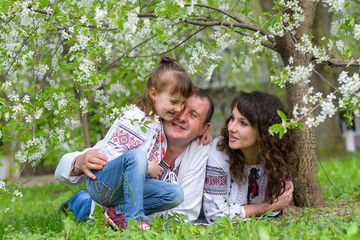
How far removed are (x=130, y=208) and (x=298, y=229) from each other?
1063 mm

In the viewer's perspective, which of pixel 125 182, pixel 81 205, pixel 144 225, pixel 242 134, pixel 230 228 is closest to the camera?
pixel 230 228

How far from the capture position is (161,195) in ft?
10.2

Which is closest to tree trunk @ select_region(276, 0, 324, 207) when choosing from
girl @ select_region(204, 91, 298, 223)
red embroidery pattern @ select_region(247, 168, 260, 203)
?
girl @ select_region(204, 91, 298, 223)

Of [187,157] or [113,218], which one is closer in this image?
[113,218]

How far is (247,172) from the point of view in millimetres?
3486

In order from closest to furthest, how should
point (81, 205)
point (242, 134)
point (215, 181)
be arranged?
1. point (242, 134)
2. point (215, 181)
3. point (81, 205)

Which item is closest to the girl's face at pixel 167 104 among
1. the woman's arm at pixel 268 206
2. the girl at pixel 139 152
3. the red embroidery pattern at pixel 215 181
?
the girl at pixel 139 152

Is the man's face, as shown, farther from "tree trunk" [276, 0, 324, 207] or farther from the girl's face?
"tree trunk" [276, 0, 324, 207]

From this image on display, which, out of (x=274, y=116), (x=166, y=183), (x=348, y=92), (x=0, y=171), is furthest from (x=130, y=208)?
(x=0, y=171)

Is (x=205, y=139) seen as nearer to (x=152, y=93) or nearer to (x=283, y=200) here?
(x=152, y=93)

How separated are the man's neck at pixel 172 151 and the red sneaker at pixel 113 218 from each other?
1.98 ft

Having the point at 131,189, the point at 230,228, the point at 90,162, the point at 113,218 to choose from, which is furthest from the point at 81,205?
the point at 230,228

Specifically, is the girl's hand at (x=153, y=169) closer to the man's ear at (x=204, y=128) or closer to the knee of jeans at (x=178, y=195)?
the knee of jeans at (x=178, y=195)

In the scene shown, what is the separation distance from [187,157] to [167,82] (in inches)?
25.8
